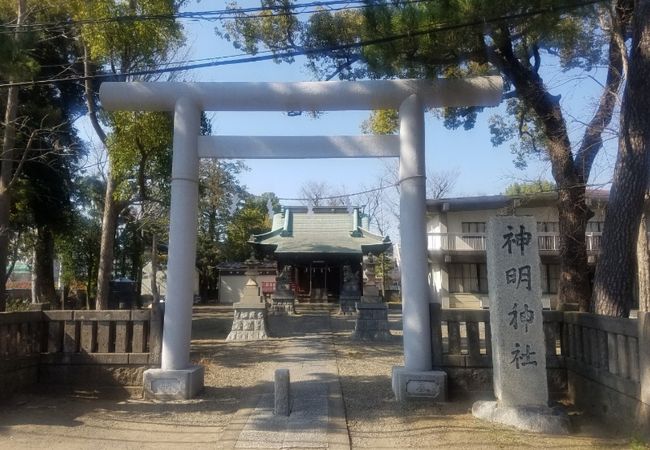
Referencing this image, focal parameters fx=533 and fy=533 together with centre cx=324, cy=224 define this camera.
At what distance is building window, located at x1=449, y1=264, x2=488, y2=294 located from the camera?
2717 centimetres

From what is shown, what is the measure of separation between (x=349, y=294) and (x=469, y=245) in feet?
23.3

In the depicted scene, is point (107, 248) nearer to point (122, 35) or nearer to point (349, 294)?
point (122, 35)

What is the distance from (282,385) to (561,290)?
6320 mm

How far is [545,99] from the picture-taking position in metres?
10.6

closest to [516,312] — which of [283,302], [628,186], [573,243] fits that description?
[628,186]

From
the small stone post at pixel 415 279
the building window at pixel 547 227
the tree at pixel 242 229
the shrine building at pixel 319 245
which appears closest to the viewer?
the small stone post at pixel 415 279

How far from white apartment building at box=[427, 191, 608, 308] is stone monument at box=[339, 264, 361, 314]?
4992 millimetres

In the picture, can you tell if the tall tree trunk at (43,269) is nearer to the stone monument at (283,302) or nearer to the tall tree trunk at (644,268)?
the stone monument at (283,302)

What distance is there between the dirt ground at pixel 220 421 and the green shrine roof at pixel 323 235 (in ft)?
49.3

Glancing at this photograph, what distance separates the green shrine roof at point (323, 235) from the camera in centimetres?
2491

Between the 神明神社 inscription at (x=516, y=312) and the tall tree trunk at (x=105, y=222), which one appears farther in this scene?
the tall tree trunk at (x=105, y=222)

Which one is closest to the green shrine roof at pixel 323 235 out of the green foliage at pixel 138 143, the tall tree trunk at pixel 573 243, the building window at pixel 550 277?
the building window at pixel 550 277

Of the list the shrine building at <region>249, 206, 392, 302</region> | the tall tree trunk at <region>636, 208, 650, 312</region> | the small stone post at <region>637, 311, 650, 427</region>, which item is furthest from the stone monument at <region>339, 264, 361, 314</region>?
the small stone post at <region>637, 311, 650, 427</region>

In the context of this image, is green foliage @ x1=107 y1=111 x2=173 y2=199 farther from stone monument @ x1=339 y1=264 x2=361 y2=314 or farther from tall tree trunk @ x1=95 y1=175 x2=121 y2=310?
stone monument @ x1=339 y1=264 x2=361 y2=314
